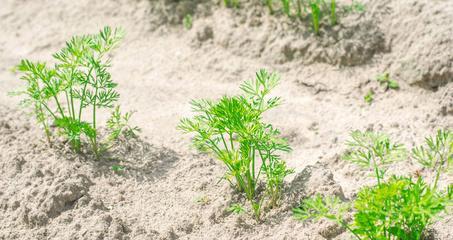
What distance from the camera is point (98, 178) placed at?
443 cm

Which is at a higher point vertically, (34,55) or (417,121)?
(34,55)

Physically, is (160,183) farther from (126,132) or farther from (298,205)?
(298,205)

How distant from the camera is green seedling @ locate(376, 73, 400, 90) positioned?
17.6ft

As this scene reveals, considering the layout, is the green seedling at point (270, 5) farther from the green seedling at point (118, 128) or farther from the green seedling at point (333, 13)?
the green seedling at point (118, 128)

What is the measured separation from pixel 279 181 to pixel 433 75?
6.95ft

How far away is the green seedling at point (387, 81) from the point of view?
537cm

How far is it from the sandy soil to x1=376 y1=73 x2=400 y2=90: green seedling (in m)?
0.07

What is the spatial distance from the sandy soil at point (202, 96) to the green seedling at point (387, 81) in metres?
0.07

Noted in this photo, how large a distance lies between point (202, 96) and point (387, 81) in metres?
1.77

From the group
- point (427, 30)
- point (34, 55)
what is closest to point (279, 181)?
point (427, 30)

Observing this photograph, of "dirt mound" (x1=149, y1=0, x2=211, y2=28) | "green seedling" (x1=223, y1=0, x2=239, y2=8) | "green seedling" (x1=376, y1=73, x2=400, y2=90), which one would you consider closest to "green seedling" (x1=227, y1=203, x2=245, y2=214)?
"green seedling" (x1=376, y1=73, x2=400, y2=90)

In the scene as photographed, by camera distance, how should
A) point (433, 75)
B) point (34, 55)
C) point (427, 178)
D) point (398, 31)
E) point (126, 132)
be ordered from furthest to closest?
point (34, 55), point (398, 31), point (433, 75), point (126, 132), point (427, 178)

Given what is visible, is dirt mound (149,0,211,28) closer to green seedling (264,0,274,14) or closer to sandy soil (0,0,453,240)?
sandy soil (0,0,453,240)

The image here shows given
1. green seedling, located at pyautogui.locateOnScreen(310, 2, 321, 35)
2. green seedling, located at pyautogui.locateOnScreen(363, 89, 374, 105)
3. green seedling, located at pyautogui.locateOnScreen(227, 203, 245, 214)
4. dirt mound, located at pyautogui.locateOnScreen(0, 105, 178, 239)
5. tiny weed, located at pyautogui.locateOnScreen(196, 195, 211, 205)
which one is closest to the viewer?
green seedling, located at pyautogui.locateOnScreen(227, 203, 245, 214)
